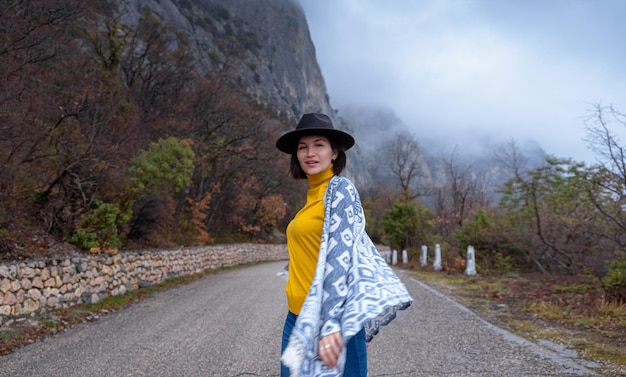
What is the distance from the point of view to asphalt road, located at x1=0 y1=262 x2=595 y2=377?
4043 millimetres

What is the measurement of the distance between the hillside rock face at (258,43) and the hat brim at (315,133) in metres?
24.0

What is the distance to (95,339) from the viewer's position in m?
5.20

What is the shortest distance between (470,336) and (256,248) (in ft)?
69.5

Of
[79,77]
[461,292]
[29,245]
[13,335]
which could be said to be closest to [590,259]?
[461,292]

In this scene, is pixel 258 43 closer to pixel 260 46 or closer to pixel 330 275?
pixel 260 46

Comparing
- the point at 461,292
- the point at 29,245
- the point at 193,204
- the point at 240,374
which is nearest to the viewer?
the point at 240,374

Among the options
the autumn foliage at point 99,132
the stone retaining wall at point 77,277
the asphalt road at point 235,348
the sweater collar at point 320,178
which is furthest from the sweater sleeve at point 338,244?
the autumn foliage at point 99,132

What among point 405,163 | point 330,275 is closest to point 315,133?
point 330,275

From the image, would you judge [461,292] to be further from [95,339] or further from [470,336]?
[95,339]

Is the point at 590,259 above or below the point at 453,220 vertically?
below

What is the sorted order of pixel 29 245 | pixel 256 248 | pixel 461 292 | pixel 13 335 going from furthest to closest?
pixel 256 248 < pixel 461 292 < pixel 29 245 < pixel 13 335

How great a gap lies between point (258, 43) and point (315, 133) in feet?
247

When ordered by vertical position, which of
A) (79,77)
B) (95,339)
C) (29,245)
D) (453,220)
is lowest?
(95,339)

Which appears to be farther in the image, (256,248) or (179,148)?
(256,248)
